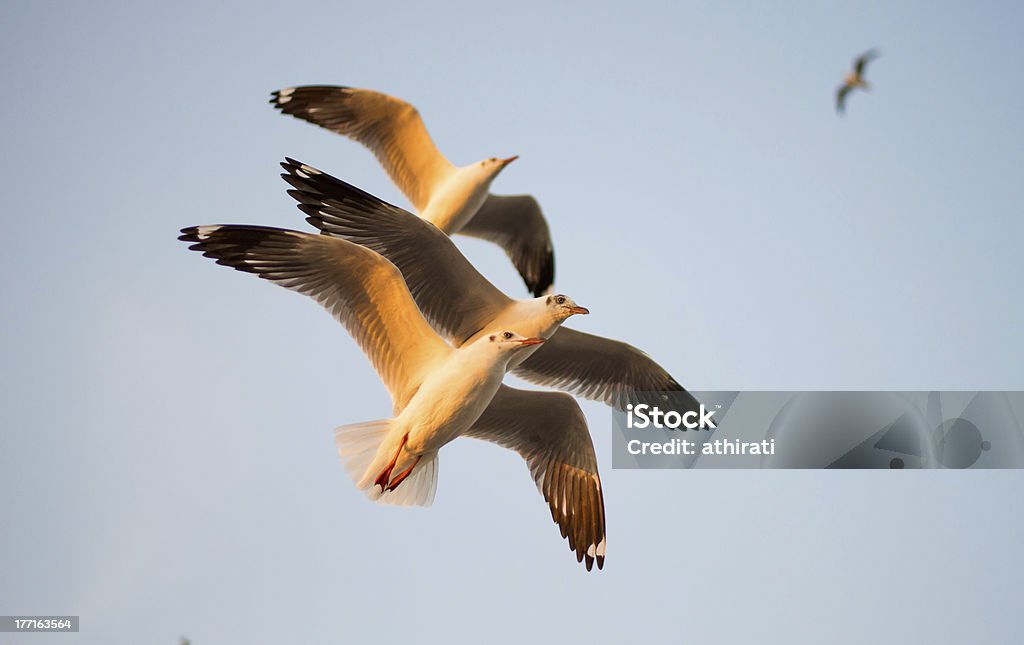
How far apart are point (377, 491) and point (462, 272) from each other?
127 centimetres

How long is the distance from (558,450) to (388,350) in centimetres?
122

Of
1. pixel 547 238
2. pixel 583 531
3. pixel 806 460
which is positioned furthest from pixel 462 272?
pixel 806 460

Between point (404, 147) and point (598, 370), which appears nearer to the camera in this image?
point (598, 370)

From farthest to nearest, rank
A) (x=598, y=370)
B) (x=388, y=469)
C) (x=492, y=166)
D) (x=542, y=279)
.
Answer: (x=542, y=279)
(x=492, y=166)
(x=598, y=370)
(x=388, y=469)

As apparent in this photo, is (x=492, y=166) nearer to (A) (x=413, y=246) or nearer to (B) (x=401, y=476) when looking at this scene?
(A) (x=413, y=246)

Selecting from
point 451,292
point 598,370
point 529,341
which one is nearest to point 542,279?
point 598,370

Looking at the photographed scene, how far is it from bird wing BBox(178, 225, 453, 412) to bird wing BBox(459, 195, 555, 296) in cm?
354

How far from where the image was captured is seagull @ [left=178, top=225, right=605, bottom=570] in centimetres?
623

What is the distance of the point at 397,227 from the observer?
6.89 metres

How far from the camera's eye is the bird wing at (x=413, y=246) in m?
6.59

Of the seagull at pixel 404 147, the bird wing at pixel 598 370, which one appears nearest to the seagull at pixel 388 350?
the bird wing at pixel 598 370

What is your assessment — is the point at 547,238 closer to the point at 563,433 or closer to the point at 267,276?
the point at 563,433

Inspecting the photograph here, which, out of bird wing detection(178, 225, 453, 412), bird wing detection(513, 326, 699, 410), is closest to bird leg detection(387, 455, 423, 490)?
bird wing detection(178, 225, 453, 412)

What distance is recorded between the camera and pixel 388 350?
6547mm
